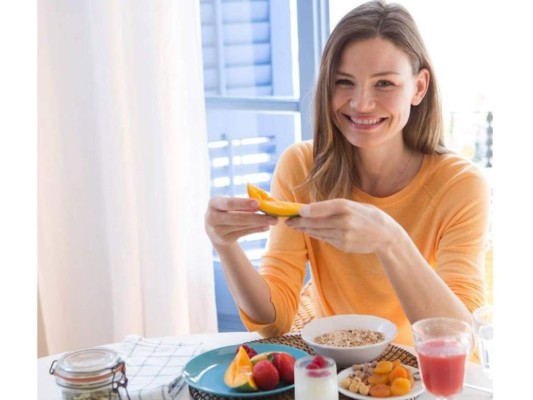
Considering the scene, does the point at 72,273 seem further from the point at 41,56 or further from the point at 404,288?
the point at 404,288

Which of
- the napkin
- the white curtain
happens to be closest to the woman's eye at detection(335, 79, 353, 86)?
the napkin

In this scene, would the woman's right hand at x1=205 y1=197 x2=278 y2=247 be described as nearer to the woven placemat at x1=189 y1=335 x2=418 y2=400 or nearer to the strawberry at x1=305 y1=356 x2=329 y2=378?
the woven placemat at x1=189 y1=335 x2=418 y2=400

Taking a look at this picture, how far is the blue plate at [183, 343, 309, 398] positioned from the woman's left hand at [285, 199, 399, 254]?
9.1 inches

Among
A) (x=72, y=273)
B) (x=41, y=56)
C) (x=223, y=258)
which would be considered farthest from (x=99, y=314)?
(x=223, y=258)

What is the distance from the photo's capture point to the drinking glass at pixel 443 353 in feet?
3.80

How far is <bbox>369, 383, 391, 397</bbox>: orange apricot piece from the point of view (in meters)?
1.31

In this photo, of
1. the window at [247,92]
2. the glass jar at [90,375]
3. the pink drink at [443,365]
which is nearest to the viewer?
the pink drink at [443,365]

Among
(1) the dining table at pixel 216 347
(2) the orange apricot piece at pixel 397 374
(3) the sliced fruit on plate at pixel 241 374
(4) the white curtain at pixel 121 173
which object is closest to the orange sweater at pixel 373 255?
(1) the dining table at pixel 216 347

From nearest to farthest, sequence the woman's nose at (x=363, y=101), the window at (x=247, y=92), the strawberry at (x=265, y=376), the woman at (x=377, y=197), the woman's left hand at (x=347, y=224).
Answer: the strawberry at (x=265, y=376)
the woman's left hand at (x=347, y=224)
the woman at (x=377, y=197)
the woman's nose at (x=363, y=101)
the window at (x=247, y=92)

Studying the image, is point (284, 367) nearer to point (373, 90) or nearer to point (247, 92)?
point (373, 90)

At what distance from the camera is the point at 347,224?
4.92 ft

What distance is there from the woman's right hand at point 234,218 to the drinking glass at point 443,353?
457 mm

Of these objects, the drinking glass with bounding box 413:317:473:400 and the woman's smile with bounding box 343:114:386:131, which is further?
the woman's smile with bounding box 343:114:386:131

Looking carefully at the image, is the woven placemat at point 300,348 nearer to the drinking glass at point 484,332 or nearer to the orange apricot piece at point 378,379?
the orange apricot piece at point 378,379
